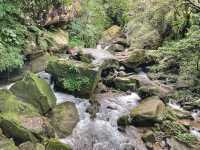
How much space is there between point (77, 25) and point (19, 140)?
31.4 feet

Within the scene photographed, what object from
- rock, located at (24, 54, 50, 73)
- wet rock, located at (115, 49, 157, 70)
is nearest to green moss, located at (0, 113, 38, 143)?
rock, located at (24, 54, 50, 73)

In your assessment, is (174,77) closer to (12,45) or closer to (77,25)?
(12,45)

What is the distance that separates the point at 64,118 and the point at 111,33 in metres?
11.1

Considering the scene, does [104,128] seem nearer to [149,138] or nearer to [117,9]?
[149,138]

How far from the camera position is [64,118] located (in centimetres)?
880

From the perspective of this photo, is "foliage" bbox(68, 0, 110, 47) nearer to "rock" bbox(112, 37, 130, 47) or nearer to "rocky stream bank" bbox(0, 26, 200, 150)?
"rock" bbox(112, 37, 130, 47)

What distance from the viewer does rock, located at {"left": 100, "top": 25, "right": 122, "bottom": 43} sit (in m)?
18.4

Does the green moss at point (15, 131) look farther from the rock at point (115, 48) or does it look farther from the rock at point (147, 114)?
the rock at point (115, 48)

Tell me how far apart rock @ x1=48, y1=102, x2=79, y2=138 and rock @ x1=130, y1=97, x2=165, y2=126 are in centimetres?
153

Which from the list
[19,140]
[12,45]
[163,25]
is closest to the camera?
Answer: [19,140]

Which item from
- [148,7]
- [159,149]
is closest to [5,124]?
[159,149]

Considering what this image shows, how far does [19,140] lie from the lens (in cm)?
742

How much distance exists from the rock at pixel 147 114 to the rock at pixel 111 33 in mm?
9085

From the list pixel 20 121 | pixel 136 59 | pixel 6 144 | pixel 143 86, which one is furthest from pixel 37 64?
pixel 6 144
